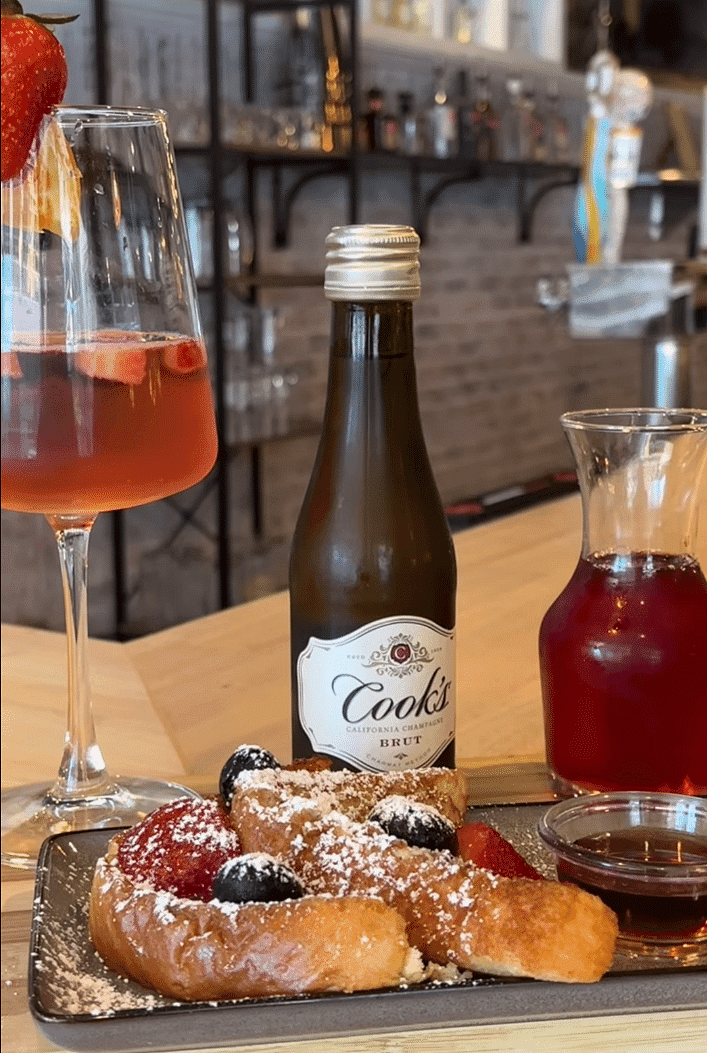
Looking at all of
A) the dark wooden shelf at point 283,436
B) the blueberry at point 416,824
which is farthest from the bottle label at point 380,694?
the dark wooden shelf at point 283,436

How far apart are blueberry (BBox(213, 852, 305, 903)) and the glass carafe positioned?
0.25 metres

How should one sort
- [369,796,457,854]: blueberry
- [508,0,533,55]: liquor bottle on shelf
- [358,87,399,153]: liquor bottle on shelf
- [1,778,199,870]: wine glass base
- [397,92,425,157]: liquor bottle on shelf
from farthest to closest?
1. [508,0,533,55]: liquor bottle on shelf
2. [397,92,425,157]: liquor bottle on shelf
3. [358,87,399,153]: liquor bottle on shelf
4. [1,778,199,870]: wine glass base
5. [369,796,457,854]: blueberry

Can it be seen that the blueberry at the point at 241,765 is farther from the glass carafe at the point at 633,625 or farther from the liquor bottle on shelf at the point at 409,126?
the liquor bottle on shelf at the point at 409,126

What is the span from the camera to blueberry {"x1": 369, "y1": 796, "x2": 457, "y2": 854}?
60 cm

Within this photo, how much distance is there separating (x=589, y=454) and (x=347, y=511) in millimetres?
144

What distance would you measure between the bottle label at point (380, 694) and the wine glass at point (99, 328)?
0.46 feet

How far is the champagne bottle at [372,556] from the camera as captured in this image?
0.72 meters

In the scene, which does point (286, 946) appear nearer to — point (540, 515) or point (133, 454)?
point (133, 454)

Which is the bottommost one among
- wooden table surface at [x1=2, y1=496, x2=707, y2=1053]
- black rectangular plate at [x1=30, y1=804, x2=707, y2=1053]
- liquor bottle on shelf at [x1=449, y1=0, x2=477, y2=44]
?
wooden table surface at [x1=2, y1=496, x2=707, y2=1053]

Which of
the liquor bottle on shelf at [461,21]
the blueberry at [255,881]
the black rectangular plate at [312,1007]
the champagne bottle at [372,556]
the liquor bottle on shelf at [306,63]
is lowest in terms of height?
the black rectangular plate at [312,1007]

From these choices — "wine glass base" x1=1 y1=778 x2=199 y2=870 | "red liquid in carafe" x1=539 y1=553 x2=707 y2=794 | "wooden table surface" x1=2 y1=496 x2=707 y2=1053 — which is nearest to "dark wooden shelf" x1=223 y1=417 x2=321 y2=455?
"wooden table surface" x1=2 y1=496 x2=707 y2=1053

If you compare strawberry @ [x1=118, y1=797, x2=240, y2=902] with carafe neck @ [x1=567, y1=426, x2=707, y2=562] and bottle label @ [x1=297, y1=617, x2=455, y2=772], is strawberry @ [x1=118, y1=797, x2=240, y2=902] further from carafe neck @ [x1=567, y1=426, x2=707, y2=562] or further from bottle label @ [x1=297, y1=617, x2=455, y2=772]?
carafe neck @ [x1=567, y1=426, x2=707, y2=562]

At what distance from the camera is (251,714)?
107 centimetres

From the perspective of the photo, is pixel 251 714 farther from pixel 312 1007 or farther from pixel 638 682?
pixel 312 1007
